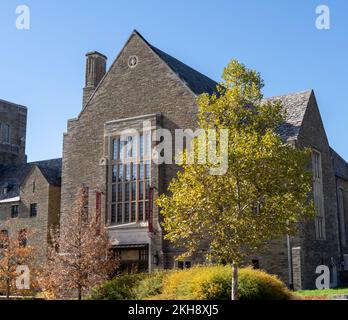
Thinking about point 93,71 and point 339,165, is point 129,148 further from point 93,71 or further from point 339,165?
point 339,165

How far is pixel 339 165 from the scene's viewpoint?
45.8m

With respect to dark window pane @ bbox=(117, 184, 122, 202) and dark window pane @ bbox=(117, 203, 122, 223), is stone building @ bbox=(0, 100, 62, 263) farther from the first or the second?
dark window pane @ bbox=(117, 184, 122, 202)

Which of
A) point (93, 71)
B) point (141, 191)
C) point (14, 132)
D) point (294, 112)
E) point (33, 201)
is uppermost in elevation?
point (93, 71)

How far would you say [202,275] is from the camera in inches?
906

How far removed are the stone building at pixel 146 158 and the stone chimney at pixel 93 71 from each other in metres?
3.38

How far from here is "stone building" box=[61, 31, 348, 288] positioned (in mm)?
34719

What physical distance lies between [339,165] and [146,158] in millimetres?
18707

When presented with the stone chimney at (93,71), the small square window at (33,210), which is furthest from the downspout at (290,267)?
the small square window at (33,210)

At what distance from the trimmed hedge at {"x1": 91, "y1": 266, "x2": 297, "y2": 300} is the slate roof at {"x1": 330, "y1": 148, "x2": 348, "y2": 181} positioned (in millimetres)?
20671

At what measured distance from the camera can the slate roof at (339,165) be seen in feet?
143

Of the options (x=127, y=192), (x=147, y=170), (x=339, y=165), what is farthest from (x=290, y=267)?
(x=339, y=165)

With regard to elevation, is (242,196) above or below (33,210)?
below

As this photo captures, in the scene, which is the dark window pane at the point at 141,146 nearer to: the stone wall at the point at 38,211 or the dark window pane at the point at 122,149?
the dark window pane at the point at 122,149

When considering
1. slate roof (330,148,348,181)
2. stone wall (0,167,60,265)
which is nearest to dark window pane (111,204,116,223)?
stone wall (0,167,60,265)
